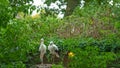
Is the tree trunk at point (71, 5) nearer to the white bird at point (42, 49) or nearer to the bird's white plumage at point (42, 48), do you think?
the white bird at point (42, 49)

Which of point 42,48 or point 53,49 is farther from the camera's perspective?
point 53,49

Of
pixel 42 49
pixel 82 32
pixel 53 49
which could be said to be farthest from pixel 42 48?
pixel 82 32

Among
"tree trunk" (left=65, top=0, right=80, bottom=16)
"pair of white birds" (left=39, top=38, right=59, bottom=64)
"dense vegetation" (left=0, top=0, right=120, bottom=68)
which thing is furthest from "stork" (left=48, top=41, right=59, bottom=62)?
"tree trunk" (left=65, top=0, right=80, bottom=16)

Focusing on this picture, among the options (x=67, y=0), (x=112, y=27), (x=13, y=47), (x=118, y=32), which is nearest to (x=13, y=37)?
(x=13, y=47)

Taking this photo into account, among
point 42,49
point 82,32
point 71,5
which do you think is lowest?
point 42,49

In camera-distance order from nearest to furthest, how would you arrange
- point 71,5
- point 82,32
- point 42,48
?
point 42,48
point 82,32
point 71,5

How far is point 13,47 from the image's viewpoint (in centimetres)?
732

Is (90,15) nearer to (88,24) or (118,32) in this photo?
(88,24)

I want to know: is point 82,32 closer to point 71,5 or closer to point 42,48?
point 42,48

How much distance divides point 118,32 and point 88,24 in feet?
6.54

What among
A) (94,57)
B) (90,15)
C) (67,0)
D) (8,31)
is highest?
(67,0)

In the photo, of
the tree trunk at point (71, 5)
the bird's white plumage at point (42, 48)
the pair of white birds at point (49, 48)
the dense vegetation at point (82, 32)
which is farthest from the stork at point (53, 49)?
Answer: the tree trunk at point (71, 5)

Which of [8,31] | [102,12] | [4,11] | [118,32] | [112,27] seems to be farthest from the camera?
[102,12]

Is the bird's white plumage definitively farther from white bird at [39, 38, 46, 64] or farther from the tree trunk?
the tree trunk
